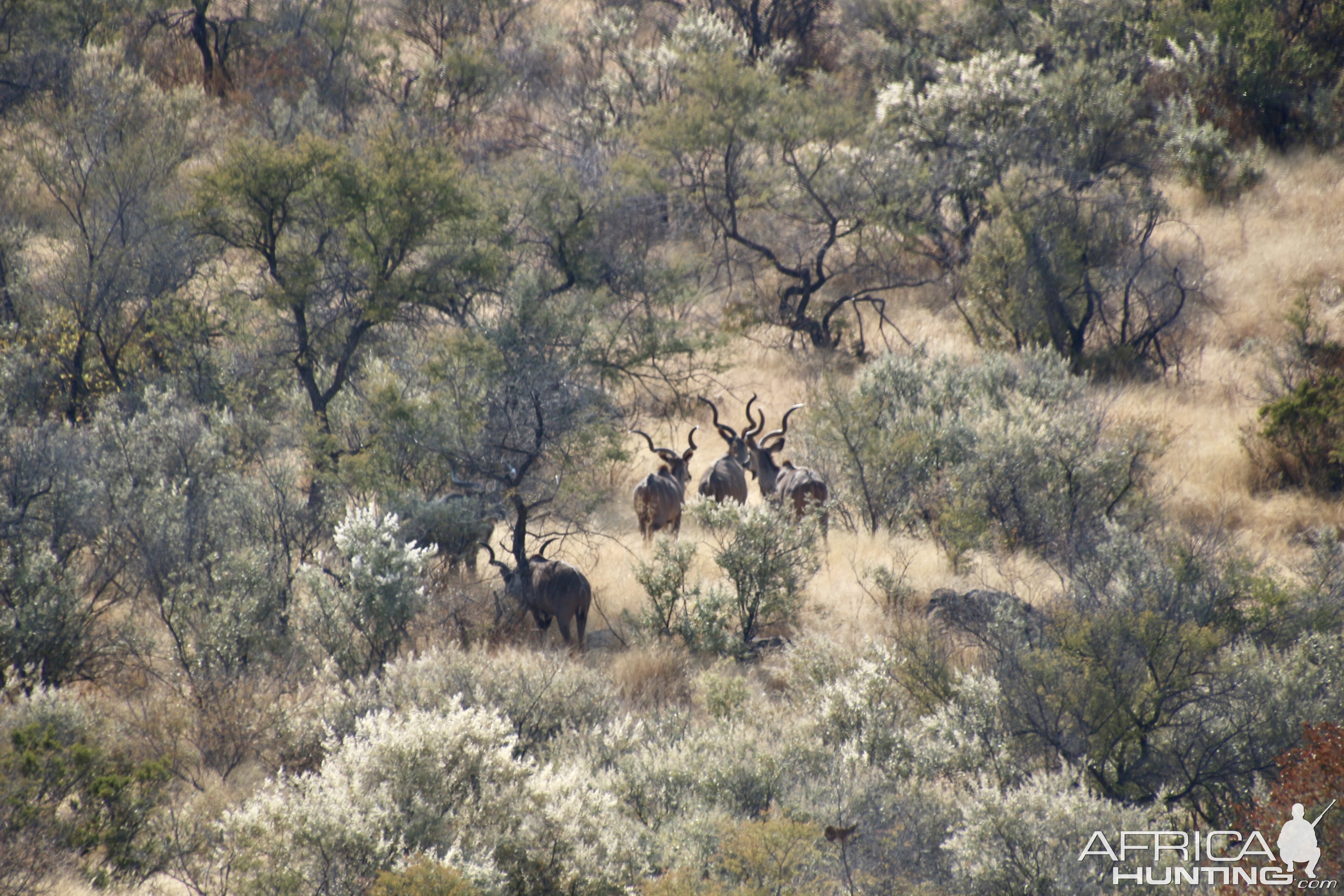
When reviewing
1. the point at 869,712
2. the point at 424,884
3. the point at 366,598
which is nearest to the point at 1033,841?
the point at 869,712

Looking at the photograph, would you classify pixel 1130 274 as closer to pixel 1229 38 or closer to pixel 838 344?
pixel 838 344

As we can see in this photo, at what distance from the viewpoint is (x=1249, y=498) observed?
1330 cm

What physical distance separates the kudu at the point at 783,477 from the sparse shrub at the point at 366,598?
419cm

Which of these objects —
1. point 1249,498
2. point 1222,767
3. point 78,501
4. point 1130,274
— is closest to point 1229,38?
point 1130,274

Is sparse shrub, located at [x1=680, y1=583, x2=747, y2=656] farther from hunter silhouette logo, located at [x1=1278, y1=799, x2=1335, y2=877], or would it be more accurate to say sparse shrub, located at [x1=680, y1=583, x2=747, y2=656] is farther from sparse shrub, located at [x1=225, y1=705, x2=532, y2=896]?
hunter silhouette logo, located at [x1=1278, y1=799, x2=1335, y2=877]

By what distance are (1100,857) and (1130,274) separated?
15215 millimetres

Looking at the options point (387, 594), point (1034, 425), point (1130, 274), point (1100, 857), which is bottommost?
point (1100, 857)

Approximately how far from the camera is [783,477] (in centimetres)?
1297

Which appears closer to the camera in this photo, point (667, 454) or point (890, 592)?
point (890, 592)

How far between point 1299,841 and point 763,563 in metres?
5.21

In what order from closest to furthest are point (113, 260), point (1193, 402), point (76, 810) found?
point (76, 810)
point (113, 260)
point (1193, 402)

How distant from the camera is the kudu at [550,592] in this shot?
929 cm

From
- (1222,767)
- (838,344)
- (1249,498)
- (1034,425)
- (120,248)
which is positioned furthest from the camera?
(838,344)

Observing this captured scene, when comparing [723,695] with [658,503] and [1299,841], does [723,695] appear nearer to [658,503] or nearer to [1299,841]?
[1299,841]
